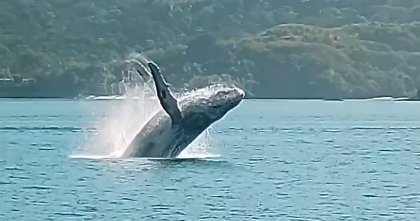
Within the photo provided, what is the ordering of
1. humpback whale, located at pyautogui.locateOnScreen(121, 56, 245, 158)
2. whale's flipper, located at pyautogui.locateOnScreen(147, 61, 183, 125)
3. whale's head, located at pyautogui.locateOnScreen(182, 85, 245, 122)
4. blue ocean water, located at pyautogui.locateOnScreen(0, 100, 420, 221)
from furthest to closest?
whale's head, located at pyautogui.locateOnScreen(182, 85, 245, 122), humpback whale, located at pyautogui.locateOnScreen(121, 56, 245, 158), whale's flipper, located at pyautogui.locateOnScreen(147, 61, 183, 125), blue ocean water, located at pyautogui.locateOnScreen(0, 100, 420, 221)

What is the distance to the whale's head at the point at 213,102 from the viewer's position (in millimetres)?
54656

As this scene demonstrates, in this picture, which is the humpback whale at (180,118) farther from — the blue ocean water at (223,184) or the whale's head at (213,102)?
the blue ocean water at (223,184)

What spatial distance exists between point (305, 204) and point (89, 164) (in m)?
19.4

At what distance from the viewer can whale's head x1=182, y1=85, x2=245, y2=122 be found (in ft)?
179

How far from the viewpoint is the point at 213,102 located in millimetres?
55188

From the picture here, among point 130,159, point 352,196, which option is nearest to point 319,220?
point 352,196

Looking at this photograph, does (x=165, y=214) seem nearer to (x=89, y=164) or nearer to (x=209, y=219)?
(x=209, y=219)

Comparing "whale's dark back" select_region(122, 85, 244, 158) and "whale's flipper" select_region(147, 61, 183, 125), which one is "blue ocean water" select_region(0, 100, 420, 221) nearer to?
"whale's dark back" select_region(122, 85, 244, 158)

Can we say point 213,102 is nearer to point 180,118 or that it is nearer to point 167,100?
point 180,118

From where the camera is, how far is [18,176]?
59500 millimetres

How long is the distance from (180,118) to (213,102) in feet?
7.31

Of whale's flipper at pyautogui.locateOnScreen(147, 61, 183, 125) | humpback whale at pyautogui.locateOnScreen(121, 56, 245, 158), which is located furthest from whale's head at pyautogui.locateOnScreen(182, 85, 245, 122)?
whale's flipper at pyautogui.locateOnScreen(147, 61, 183, 125)

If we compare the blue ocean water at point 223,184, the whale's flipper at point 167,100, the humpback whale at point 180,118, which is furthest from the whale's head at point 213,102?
the blue ocean water at point 223,184

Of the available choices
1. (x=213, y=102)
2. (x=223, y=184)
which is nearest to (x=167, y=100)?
(x=213, y=102)
